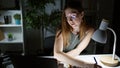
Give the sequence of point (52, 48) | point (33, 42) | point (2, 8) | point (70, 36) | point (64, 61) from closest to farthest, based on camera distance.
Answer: point (64, 61)
point (70, 36)
point (52, 48)
point (33, 42)
point (2, 8)

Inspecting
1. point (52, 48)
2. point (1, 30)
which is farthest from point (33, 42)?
point (1, 30)

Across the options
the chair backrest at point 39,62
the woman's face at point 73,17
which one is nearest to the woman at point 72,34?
the woman's face at point 73,17

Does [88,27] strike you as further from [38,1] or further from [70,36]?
[38,1]

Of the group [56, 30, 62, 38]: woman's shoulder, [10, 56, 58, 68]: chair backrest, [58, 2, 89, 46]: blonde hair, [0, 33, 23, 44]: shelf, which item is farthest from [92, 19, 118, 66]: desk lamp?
[0, 33, 23, 44]: shelf

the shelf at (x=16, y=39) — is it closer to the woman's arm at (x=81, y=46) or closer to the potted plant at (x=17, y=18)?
the potted plant at (x=17, y=18)

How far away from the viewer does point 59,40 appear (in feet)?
7.42

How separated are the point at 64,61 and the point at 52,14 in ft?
2.35

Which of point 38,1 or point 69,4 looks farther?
point 38,1

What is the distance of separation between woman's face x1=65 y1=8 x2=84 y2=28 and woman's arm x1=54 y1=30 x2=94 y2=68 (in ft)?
→ 0.71

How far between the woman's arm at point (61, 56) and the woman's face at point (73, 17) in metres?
0.22

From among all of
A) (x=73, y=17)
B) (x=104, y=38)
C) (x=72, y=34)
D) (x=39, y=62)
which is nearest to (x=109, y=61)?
(x=104, y=38)

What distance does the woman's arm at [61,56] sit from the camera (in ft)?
6.78

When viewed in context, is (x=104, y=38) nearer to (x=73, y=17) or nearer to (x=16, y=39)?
(x=73, y=17)

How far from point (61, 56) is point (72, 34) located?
295 mm
